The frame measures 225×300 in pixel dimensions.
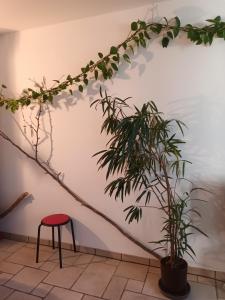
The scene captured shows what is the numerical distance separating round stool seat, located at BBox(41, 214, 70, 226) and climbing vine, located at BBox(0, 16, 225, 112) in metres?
1.09

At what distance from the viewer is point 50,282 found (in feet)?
6.44

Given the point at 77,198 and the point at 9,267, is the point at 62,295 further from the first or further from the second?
the point at 77,198

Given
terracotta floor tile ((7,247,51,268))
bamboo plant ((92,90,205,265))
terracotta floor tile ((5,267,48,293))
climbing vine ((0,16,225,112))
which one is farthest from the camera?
terracotta floor tile ((7,247,51,268))

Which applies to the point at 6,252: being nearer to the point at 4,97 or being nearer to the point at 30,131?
the point at 30,131

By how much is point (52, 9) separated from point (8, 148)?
1.42 m

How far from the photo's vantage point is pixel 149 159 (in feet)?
5.38

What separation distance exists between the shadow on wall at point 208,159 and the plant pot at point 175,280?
1.01 feet

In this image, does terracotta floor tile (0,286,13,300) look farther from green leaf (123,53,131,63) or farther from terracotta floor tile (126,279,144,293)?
green leaf (123,53,131,63)

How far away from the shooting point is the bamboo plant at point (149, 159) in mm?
1534

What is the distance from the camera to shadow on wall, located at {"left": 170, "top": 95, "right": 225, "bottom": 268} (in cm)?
181

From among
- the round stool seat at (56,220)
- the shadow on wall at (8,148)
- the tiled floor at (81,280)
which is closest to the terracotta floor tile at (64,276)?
the tiled floor at (81,280)

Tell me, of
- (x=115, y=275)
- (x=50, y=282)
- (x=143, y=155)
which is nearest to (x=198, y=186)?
(x=143, y=155)

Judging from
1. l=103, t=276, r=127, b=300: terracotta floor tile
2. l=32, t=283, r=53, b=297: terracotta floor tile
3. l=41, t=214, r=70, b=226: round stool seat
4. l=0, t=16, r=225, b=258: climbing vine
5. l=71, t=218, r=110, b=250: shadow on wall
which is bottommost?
l=103, t=276, r=127, b=300: terracotta floor tile

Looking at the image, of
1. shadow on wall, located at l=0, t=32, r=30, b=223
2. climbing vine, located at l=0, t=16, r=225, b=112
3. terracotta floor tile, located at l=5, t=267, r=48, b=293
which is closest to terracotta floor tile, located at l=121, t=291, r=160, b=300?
terracotta floor tile, located at l=5, t=267, r=48, b=293
